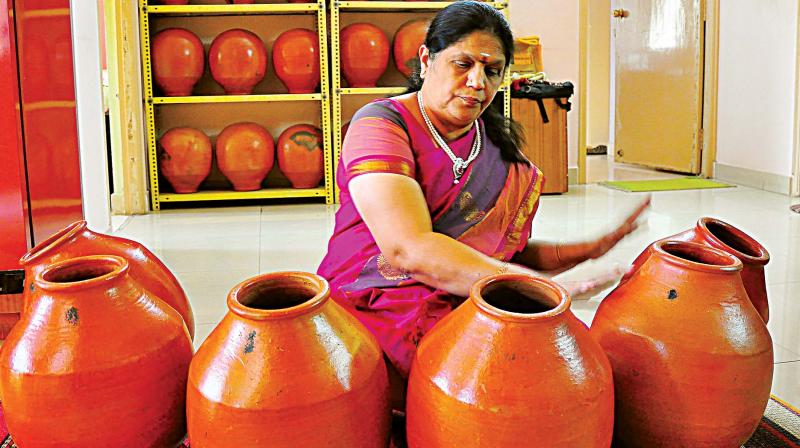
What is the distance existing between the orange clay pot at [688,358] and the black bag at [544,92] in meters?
3.67

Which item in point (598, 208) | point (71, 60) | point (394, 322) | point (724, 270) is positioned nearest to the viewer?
point (724, 270)

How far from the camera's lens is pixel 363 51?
441 cm

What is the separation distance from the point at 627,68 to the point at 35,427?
624 cm

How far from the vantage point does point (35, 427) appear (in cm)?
95

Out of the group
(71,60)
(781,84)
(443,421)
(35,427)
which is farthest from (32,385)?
(781,84)

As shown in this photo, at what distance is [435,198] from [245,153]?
10.2ft

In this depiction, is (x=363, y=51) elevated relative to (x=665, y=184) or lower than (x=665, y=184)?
elevated

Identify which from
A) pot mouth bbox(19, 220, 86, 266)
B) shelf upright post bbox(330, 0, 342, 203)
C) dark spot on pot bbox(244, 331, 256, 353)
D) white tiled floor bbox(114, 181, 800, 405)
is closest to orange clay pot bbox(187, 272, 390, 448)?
dark spot on pot bbox(244, 331, 256, 353)

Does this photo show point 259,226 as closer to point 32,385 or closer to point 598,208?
point 598,208

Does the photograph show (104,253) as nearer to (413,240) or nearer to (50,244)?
(50,244)

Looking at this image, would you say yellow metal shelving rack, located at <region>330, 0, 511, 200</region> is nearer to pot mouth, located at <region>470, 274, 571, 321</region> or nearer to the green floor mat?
the green floor mat

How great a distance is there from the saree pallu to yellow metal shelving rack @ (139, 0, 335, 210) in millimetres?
3043

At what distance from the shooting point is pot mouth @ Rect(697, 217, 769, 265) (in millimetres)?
1251

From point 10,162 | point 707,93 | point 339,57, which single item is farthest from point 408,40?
point 10,162
